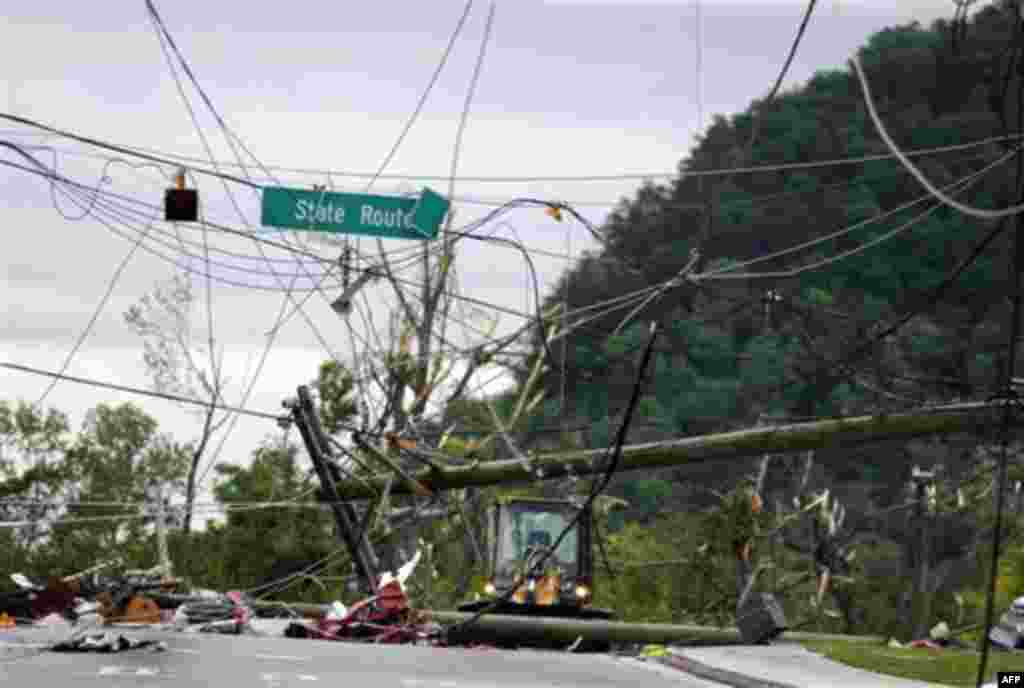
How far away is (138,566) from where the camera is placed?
249 ft

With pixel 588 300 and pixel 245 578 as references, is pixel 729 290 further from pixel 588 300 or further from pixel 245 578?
pixel 245 578

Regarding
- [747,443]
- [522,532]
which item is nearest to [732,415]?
[522,532]

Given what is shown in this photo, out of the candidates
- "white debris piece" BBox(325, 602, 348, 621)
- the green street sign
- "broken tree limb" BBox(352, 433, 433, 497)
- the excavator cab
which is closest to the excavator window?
the excavator cab

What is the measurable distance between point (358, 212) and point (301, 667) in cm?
539

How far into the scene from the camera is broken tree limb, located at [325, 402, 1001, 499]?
34281 mm

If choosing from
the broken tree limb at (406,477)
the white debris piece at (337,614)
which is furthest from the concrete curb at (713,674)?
the broken tree limb at (406,477)

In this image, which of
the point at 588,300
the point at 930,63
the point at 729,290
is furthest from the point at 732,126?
the point at 588,300

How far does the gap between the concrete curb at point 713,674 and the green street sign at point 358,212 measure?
677 cm

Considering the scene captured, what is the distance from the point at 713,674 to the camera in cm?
3400

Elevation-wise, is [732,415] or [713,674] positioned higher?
[732,415]

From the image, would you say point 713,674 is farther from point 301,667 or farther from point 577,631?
point 577,631

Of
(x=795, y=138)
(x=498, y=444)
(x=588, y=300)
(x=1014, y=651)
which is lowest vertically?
(x=1014, y=651)

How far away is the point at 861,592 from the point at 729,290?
2341 centimetres

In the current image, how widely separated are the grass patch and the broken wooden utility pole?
31.7ft
